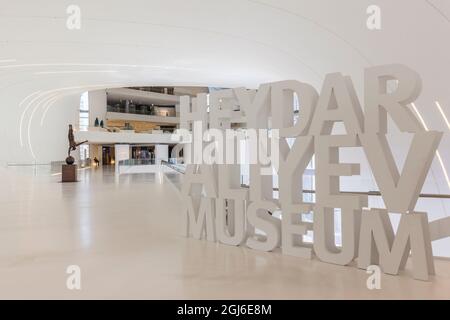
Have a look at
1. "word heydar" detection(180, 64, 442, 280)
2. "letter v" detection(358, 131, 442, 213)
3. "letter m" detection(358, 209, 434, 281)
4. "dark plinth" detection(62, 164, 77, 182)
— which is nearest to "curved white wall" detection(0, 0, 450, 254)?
"dark plinth" detection(62, 164, 77, 182)

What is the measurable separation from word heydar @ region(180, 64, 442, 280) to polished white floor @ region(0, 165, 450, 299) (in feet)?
0.80

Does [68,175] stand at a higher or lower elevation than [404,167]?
lower

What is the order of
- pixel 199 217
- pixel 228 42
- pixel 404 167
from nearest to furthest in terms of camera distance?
pixel 404 167 < pixel 199 217 < pixel 228 42

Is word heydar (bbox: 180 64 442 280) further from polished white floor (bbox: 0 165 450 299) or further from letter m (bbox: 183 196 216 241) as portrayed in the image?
polished white floor (bbox: 0 165 450 299)

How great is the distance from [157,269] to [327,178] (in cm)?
207

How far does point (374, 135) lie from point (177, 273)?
96.0 inches

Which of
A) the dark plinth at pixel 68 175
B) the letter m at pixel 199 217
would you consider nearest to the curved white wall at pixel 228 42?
the dark plinth at pixel 68 175

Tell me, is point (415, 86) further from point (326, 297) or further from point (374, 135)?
point (326, 297)

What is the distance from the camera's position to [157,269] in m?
3.66

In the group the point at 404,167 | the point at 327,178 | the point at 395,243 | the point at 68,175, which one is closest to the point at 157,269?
the point at 327,178

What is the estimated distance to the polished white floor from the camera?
9.98 feet

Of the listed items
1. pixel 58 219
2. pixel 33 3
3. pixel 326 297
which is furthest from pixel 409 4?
pixel 33 3

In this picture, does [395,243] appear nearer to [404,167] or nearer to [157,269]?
[404,167]
